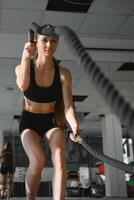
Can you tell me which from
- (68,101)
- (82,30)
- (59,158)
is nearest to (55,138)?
(59,158)

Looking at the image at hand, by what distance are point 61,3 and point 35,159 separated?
297 cm

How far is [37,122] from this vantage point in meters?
2.15

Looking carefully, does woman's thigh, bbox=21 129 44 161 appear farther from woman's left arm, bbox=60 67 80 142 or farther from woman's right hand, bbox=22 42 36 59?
woman's right hand, bbox=22 42 36 59

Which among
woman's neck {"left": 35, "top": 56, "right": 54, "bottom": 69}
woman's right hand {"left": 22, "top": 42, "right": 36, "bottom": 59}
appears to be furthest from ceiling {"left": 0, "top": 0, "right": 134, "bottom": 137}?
woman's right hand {"left": 22, "top": 42, "right": 36, "bottom": 59}

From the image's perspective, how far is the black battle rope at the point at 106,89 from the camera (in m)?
0.74

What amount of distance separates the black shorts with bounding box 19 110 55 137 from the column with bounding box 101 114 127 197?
663cm

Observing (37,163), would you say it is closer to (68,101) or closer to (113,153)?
(68,101)

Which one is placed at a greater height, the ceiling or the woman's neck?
the ceiling

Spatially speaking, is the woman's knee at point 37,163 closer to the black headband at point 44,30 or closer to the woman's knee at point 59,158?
the woman's knee at point 59,158

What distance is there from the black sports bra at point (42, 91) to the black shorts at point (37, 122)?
104 mm

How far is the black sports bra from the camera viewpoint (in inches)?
83.6

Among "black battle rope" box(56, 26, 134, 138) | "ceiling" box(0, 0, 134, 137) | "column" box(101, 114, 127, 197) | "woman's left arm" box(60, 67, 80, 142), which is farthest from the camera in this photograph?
"column" box(101, 114, 127, 197)

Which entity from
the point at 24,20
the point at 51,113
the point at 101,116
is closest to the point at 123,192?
the point at 101,116

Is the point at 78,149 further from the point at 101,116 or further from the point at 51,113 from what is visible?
the point at 51,113
